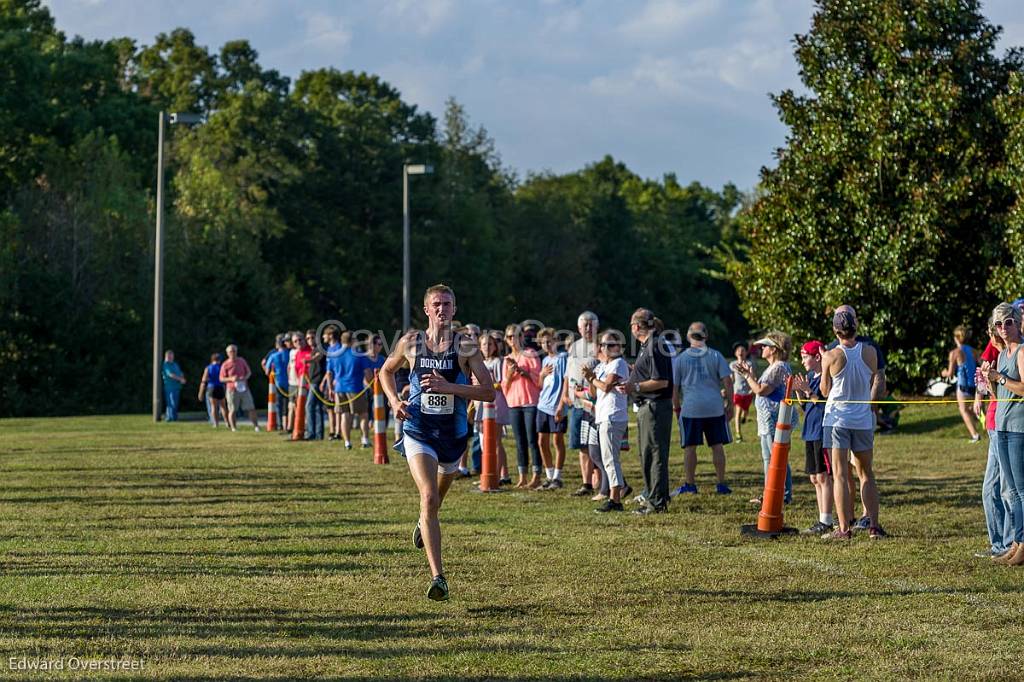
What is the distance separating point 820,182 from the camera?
96.4 feet

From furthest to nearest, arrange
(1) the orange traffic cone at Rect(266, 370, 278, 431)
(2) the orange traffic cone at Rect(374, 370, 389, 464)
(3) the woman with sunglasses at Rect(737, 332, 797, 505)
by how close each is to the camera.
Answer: (1) the orange traffic cone at Rect(266, 370, 278, 431) < (2) the orange traffic cone at Rect(374, 370, 389, 464) < (3) the woman with sunglasses at Rect(737, 332, 797, 505)

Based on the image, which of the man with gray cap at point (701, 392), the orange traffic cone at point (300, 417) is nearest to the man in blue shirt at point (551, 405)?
the man with gray cap at point (701, 392)

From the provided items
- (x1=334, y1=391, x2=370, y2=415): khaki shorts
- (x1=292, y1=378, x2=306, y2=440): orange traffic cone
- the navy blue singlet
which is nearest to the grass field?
the navy blue singlet

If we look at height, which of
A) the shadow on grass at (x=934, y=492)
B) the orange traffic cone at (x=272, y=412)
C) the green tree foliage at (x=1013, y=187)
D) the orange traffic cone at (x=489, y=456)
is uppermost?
the green tree foliage at (x=1013, y=187)

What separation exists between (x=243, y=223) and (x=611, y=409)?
42724 millimetres

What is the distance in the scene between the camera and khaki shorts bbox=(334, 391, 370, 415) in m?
24.0

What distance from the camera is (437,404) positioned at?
9.72m

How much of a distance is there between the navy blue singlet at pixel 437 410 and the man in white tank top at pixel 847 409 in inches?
158

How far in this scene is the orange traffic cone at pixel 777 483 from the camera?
1241cm

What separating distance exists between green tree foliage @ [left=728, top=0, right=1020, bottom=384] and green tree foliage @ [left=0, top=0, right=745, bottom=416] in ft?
72.1

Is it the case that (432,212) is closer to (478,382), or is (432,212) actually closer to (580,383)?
(580,383)

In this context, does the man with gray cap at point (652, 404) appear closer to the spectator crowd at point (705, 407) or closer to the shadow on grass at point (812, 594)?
the spectator crowd at point (705, 407)

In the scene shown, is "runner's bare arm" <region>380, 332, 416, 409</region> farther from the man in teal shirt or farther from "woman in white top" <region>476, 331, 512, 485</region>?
the man in teal shirt

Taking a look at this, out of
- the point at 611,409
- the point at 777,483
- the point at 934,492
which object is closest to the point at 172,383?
the point at 611,409
